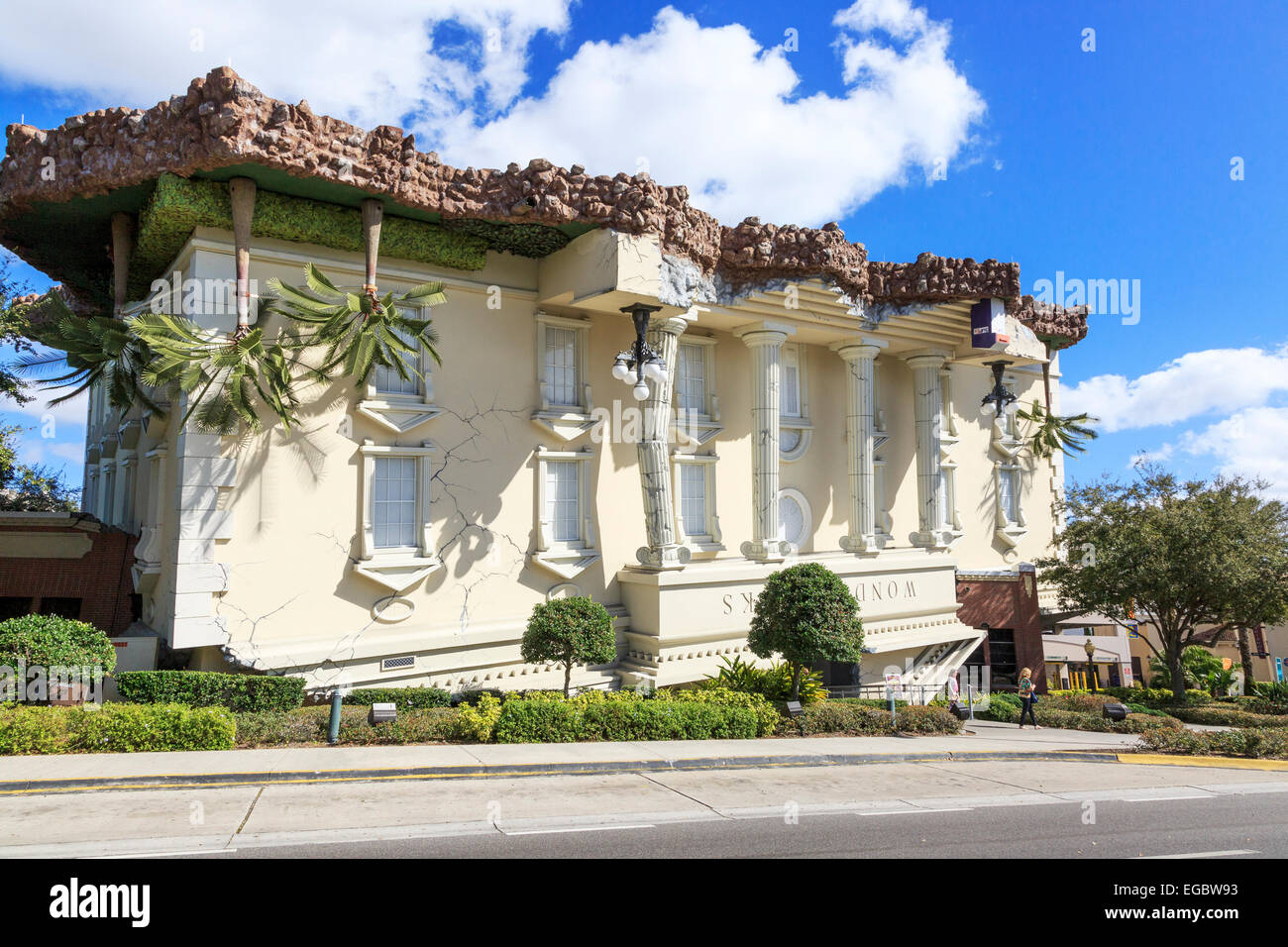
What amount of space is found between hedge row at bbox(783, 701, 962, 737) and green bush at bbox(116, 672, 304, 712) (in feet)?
28.8

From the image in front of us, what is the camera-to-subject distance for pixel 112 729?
11.2m

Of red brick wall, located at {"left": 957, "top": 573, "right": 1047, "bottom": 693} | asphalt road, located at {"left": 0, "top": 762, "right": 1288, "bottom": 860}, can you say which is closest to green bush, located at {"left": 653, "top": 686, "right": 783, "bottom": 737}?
Answer: asphalt road, located at {"left": 0, "top": 762, "right": 1288, "bottom": 860}

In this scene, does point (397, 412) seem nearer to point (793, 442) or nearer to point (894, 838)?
point (793, 442)

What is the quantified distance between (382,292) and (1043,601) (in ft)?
82.1

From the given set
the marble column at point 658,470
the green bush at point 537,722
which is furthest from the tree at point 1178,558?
the green bush at point 537,722

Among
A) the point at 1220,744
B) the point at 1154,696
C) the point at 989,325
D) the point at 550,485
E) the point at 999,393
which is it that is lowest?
the point at 1154,696

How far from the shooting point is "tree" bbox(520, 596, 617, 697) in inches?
597

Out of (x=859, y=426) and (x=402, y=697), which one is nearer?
(x=402, y=697)

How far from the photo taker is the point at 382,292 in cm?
1681

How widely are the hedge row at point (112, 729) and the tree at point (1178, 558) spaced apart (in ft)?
75.4

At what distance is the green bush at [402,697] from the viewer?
14898mm

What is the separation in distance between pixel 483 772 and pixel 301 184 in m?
10.8

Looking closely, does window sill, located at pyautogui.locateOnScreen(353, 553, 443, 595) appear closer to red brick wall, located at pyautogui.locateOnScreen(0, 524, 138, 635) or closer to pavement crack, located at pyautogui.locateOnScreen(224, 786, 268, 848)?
red brick wall, located at pyautogui.locateOnScreen(0, 524, 138, 635)

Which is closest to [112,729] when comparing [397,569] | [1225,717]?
[397,569]
